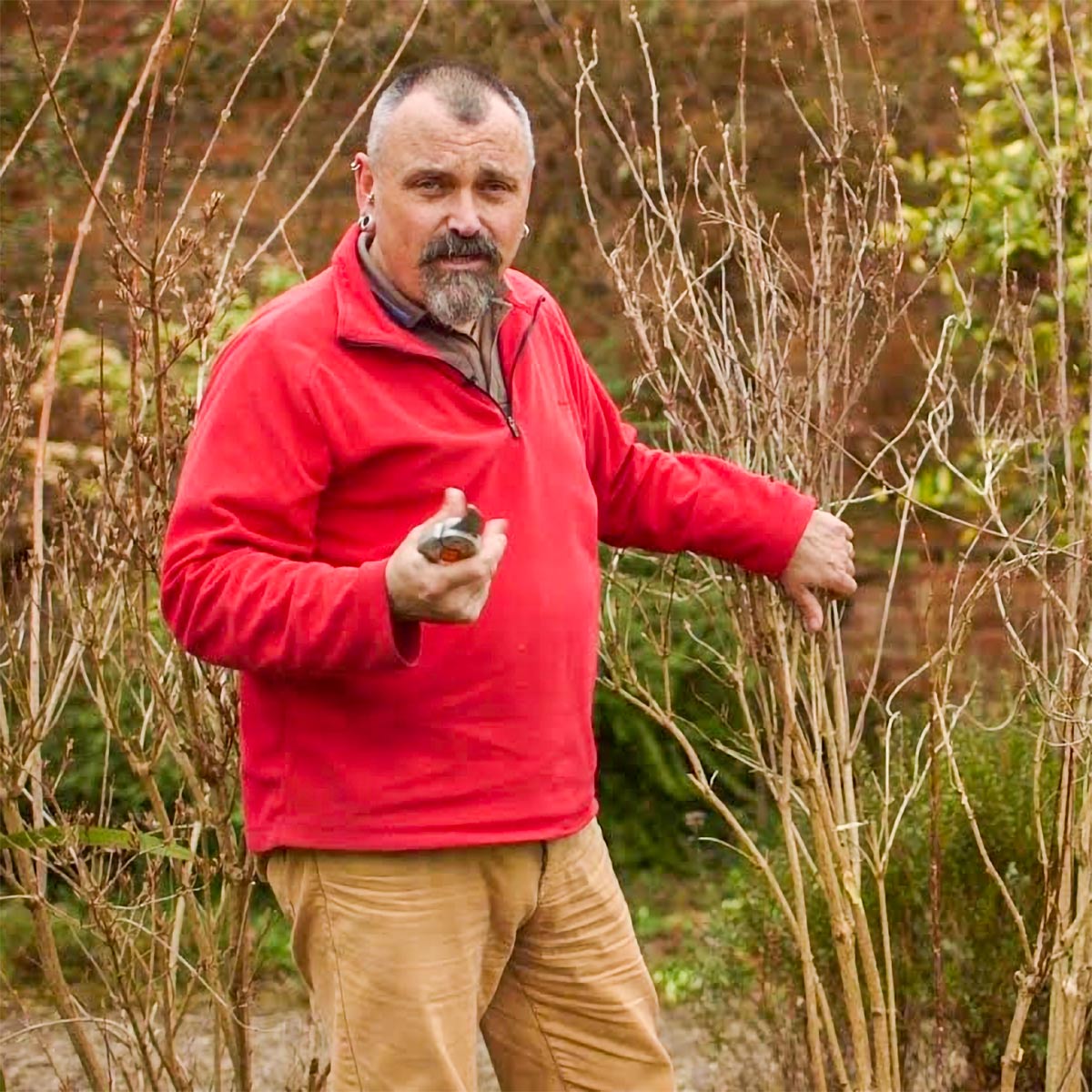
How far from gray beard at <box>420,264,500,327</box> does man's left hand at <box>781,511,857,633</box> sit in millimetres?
745

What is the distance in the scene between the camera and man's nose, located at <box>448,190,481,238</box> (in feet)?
9.61

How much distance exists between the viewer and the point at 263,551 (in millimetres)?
2746

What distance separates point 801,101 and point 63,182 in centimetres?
283

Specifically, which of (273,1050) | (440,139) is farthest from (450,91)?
(273,1050)

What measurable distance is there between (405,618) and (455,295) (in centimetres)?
51

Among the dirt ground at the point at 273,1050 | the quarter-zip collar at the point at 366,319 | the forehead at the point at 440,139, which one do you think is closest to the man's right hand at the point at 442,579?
the quarter-zip collar at the point at 366,319

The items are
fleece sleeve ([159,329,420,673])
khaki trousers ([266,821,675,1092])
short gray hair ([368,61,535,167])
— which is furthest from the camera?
short gray hair ([368,61,535,167])

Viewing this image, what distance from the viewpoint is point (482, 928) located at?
2.96 m

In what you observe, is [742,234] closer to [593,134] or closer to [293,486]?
[293,486]

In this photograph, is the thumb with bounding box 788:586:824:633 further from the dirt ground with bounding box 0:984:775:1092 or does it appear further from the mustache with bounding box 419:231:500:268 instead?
the dirt ground with bounding box 0:984:775:1092

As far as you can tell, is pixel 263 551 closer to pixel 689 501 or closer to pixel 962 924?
pixel 689 501

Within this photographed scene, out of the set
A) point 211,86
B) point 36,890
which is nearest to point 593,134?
point 211,86

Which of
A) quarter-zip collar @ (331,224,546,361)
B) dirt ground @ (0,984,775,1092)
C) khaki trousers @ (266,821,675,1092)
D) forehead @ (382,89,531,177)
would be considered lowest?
dirt ground @ (0,984,775,1092)

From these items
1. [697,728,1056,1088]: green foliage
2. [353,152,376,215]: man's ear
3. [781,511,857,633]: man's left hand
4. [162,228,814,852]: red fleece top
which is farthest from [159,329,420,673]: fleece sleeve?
[697,728,1056,1088]: green foliage
